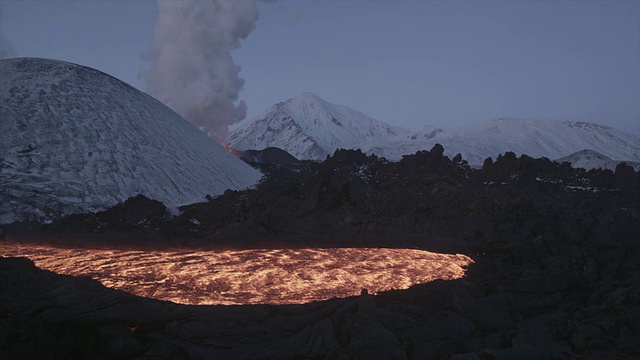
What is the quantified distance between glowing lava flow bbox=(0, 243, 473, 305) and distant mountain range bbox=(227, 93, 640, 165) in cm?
7191

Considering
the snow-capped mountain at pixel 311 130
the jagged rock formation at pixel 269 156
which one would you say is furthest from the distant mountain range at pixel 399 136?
the jagged rock formation at pixel 269 156

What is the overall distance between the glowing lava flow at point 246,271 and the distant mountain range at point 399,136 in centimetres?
7191

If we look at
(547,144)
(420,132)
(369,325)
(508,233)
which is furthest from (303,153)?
(369,325)

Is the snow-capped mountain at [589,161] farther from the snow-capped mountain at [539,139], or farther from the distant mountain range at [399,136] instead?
the snow-capped mountain at [539,139]

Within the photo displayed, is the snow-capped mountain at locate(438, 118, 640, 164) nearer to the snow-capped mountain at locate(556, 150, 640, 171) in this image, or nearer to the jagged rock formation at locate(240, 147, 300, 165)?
the snow-capped mountain at locate(556, 150, 640, 171)

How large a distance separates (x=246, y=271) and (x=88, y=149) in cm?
2118

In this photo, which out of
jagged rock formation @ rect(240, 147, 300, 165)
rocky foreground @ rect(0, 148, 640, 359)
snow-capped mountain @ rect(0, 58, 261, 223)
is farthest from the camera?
jagged rock formation @ rect(240, 147, 300, 165)

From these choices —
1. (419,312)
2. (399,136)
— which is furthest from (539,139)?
(419,312)

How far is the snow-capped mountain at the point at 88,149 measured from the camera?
68.0ft

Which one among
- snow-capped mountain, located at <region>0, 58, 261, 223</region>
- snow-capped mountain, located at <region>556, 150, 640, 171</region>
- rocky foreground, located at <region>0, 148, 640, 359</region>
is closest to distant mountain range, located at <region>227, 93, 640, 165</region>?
snow-capped mountain, located at <region>556, 150, 640, 171</region>

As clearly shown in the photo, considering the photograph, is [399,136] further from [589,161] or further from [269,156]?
[589,161]

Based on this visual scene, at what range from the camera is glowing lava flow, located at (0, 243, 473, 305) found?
6.83 metres

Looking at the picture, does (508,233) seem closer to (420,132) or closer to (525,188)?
(525,188)

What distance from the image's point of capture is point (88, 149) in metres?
25.2
